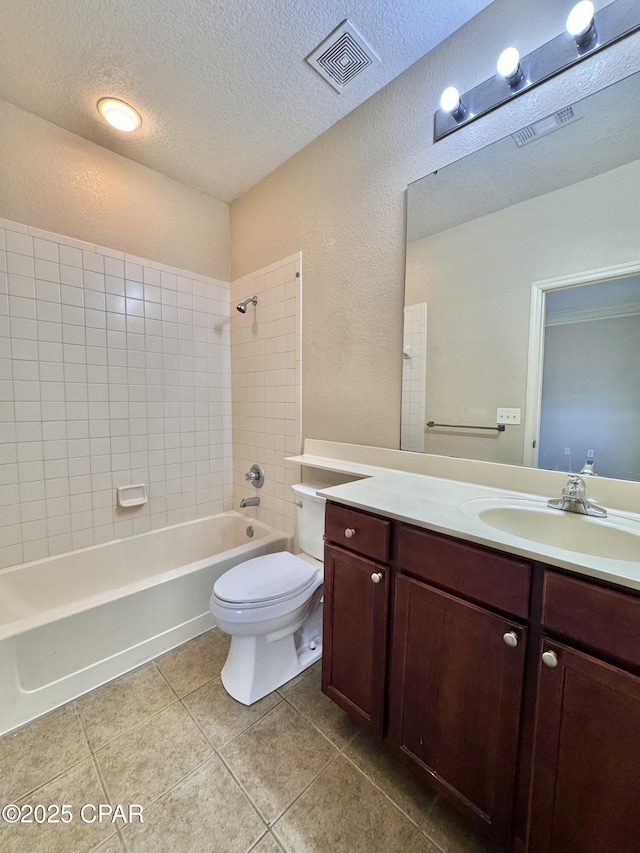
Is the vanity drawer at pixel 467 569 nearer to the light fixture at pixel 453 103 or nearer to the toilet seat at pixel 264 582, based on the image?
the toilet seat at pixel 264 582

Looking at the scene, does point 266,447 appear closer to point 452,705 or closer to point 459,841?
point 452,705

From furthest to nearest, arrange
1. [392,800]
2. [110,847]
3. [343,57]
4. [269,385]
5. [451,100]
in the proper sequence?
1. [269,385]
2. [343,57]
3. [451,100]
4. [392,800]
5. [110,847]

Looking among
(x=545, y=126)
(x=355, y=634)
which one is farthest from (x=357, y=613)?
(x=545, y=126)

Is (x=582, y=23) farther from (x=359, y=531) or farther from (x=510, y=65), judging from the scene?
(x=359, y=531)

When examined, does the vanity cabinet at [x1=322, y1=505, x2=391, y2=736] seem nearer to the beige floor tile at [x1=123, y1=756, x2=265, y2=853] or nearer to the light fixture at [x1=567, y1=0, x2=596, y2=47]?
the beige floor tile at [x1=123, y1=756, x2=265, y2=853]

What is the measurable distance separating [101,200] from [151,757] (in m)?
2.56

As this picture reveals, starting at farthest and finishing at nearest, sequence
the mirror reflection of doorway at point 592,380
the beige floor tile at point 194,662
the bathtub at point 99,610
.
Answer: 1. the beige floor tile at point 194,662
2. the bathtub at point 99,610
3. the mirror reflection of doorway at point 592,380

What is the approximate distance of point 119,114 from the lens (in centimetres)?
160

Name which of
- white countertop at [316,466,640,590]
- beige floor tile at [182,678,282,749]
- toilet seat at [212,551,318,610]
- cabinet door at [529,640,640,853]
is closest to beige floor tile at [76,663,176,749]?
beige floor tile at [182,678,282,749]

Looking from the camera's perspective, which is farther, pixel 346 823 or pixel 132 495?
pixel 132 495

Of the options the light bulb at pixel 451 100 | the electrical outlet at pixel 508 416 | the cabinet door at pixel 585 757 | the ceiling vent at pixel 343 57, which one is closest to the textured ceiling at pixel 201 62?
the ceiling vent at pixel 343 57

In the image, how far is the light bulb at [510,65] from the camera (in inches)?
42.6

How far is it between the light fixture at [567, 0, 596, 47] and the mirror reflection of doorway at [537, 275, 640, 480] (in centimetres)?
71

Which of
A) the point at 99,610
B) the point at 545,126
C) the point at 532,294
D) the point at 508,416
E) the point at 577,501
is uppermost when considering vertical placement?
the point at 545,126
